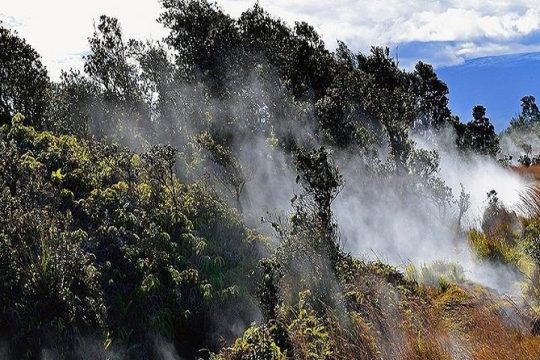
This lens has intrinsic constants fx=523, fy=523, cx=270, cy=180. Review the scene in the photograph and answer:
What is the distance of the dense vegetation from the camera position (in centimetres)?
848

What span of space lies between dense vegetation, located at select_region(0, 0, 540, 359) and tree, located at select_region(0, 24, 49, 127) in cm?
4

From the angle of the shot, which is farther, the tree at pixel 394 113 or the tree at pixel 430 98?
the tree at pixel 430 98

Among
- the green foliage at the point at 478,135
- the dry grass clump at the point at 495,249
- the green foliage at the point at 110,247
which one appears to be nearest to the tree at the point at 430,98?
the green foliage at the point at 478,135

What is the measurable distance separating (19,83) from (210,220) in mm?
7801

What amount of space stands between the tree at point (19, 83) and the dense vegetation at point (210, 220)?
0.04m

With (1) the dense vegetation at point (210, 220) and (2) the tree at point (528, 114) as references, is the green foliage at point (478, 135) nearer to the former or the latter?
(1) the dense vegetation at point (210, 220)

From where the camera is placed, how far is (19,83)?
52.2 ft

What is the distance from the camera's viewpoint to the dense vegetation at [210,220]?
8484mm

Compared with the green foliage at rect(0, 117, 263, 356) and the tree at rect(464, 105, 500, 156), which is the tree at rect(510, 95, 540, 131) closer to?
the tree at rect(464, 105, 500, 156)

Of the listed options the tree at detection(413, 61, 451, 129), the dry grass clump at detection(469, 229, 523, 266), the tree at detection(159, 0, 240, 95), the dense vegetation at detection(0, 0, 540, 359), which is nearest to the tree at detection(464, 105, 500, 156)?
the tree at detection(413, 61, 451, 129)

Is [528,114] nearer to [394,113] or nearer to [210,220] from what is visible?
[394,113]

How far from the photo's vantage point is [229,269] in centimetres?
1148

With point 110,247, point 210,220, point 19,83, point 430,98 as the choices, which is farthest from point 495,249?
point 430,98

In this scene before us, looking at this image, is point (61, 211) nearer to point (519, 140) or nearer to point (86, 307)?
point (86, 307)
